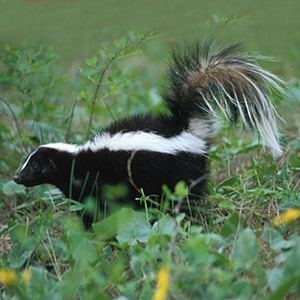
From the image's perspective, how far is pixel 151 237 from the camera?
3516 millimetres

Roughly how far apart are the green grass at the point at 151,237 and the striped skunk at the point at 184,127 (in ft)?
0.90

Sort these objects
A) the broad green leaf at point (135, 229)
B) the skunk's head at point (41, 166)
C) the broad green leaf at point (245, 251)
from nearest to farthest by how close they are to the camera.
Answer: the broad green leaf at point (245, 251) → the broad green leaf at point (135, 229) → the skunk's head at point (41, 166)

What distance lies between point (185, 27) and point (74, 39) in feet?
5.17

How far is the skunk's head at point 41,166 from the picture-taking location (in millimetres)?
5246

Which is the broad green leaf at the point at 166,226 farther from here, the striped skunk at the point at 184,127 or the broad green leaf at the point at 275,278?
the striped skunk at the point at 184,127

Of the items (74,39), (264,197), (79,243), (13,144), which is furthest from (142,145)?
(74,39)

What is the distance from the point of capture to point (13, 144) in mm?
6113

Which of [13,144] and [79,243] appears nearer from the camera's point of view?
[79,243]

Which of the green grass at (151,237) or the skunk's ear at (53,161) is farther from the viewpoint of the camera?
the skunk's ear at (53,161)

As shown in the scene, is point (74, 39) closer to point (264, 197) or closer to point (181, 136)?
point (181, 136)

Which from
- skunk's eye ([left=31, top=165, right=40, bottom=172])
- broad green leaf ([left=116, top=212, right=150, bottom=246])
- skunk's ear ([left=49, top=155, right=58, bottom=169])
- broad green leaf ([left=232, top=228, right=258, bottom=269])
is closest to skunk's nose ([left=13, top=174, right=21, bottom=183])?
skunk's eye ([left=31, top=165, right=40, bottom=172])

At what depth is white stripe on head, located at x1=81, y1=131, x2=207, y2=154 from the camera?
483 centimetres

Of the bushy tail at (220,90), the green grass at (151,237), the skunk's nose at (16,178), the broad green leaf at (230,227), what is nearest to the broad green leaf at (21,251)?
the green grass at (151,237)

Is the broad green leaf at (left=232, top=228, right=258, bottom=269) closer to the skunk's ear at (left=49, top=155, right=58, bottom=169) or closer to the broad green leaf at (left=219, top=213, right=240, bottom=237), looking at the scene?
the broad green leaf at (left=219, top=213, right=240, bottom=237)
